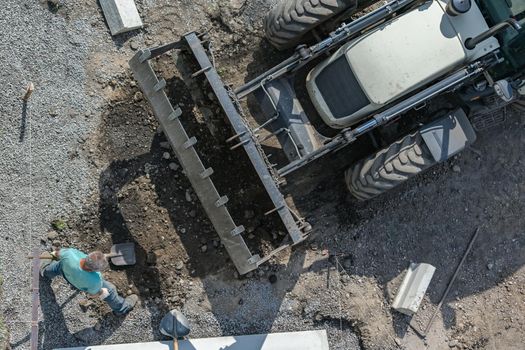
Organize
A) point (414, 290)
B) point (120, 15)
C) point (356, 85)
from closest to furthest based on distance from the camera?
1. point (356, 85)
2. point (120, 15)
3. point (414, 290)

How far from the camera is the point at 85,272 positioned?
7.81 metres

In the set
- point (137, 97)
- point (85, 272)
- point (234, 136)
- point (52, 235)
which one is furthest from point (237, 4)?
point (85, 272)

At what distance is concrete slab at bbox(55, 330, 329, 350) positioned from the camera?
880cm

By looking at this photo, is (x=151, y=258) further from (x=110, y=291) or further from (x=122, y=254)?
(x=110, y=291)

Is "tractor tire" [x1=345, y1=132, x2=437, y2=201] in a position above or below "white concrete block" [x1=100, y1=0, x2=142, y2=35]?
below

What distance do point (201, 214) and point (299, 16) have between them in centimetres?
312

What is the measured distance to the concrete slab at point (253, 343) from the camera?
880 centimetres

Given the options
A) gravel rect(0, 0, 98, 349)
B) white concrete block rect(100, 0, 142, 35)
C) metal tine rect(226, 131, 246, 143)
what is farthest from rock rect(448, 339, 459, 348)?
white concrete block rect(100, 0, 142, 35)

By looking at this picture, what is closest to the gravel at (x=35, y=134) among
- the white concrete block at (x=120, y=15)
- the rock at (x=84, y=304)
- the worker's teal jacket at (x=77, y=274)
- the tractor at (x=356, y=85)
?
the white concrete block at (x=120, y=15)

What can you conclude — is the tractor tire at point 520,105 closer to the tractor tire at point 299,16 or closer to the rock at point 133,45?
the tractor tire at point 299,16

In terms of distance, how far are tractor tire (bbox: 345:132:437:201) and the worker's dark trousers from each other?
364 centimetres

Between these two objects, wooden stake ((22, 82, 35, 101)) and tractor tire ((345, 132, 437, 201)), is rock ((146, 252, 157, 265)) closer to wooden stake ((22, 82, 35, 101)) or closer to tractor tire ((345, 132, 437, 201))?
wooden stake ((22, 82, 35, 101))

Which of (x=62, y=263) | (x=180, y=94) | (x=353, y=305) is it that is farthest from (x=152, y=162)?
(x=353, y=305)

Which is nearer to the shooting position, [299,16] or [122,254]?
[299,16]
